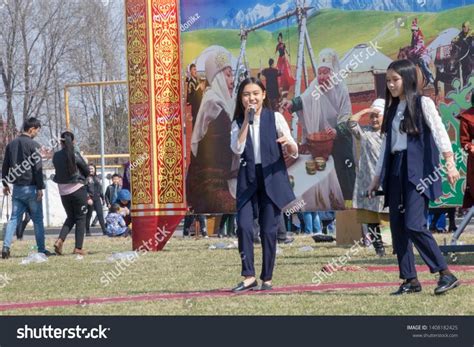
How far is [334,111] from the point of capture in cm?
1780

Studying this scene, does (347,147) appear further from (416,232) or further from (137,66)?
(416,232)

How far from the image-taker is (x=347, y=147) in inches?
699

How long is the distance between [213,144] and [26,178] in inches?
136

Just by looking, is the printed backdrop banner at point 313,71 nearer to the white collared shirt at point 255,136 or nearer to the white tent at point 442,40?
the white tent at point 442,40

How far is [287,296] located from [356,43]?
29.3 feet

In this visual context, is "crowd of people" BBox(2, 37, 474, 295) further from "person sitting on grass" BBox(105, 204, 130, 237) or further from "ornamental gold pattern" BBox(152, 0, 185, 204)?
"ornamental gold pattern" BBox(152, 0, 185, 204)

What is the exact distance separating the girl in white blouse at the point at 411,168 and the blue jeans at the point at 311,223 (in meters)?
12.2

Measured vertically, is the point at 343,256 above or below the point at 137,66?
below

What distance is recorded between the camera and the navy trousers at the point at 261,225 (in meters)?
9.91

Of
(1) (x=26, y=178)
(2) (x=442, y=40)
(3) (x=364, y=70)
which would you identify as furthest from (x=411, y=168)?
(3) (x=364, y=70)

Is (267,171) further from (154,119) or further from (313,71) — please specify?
(313,71)

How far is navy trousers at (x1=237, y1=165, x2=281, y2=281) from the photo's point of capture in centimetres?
991

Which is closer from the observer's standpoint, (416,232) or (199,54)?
(416,232)
